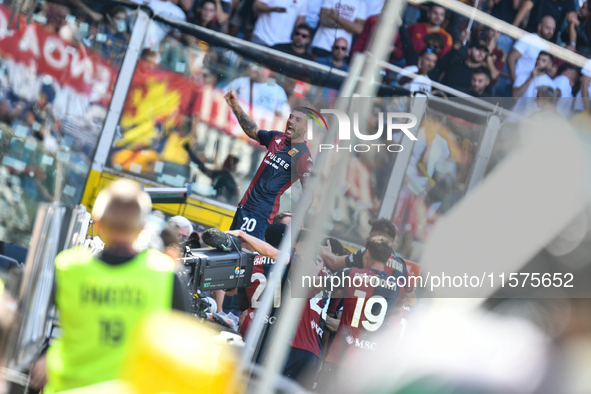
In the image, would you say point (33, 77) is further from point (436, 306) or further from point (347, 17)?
point (436, 306)

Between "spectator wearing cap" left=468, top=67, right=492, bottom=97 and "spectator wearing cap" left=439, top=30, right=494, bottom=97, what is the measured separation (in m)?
0.03

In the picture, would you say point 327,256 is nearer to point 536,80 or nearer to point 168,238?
point 168,238

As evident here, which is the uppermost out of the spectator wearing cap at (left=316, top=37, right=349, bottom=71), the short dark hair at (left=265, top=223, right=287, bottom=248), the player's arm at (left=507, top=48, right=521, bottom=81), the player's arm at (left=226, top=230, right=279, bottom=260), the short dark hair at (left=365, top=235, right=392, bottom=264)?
the player's arm at (left=507, top=48, right=521, bottom=81)

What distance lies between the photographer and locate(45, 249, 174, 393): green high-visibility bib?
6.85 feet

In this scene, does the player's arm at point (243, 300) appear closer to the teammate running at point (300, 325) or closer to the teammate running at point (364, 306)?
the teammate running at point (300, 325)

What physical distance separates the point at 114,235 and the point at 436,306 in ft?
5.74

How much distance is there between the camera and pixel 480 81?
6000mm

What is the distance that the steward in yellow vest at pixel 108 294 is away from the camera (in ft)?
6.83

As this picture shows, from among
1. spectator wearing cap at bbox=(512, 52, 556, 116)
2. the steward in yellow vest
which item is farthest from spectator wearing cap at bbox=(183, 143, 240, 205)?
the steward in yellow vest

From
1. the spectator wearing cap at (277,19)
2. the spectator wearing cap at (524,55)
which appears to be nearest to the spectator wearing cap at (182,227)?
the spectator wearing cap at (277,19)

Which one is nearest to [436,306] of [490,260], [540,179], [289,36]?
[490,260]

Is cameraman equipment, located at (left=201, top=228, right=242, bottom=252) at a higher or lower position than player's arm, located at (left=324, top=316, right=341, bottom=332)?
higher

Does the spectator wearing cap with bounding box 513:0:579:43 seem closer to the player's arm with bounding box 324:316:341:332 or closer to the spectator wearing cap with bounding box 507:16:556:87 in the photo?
the spectator wearing cap with bounding box 507:16:556:87

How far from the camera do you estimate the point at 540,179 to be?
10.3 feet
